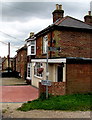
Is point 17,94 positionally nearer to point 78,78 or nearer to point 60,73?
point 60,73

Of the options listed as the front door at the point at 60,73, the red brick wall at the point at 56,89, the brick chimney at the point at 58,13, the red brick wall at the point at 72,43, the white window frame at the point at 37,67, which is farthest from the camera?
the brick chimney at the point at 58,13

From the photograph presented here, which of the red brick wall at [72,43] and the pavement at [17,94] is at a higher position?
the red brick wall at [72,43]

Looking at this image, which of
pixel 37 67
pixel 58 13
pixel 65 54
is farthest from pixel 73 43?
pixel 58 13

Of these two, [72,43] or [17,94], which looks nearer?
[17,94]

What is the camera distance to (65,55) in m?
14.6

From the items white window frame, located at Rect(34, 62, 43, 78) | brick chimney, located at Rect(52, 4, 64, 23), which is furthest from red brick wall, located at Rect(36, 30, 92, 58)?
brick chimney, located at Rect(52, 4, 64, 23)

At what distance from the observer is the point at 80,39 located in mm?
15352

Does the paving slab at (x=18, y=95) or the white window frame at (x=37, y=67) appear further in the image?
the white window frame at (x=37, y=67)

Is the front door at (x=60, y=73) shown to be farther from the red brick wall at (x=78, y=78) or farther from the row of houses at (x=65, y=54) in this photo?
the red brick wall at (x=78, y=78)

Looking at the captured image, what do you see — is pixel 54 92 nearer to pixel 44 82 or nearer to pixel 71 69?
pixel 44 82

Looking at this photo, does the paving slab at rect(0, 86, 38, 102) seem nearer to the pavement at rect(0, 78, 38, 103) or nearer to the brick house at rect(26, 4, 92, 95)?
the pavement at rect(0, 78, 38, 103)

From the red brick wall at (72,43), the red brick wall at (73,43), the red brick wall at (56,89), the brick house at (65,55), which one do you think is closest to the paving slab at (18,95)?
the red brick wall at (56,89)

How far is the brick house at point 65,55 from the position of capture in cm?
1091

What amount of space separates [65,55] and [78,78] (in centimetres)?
382
